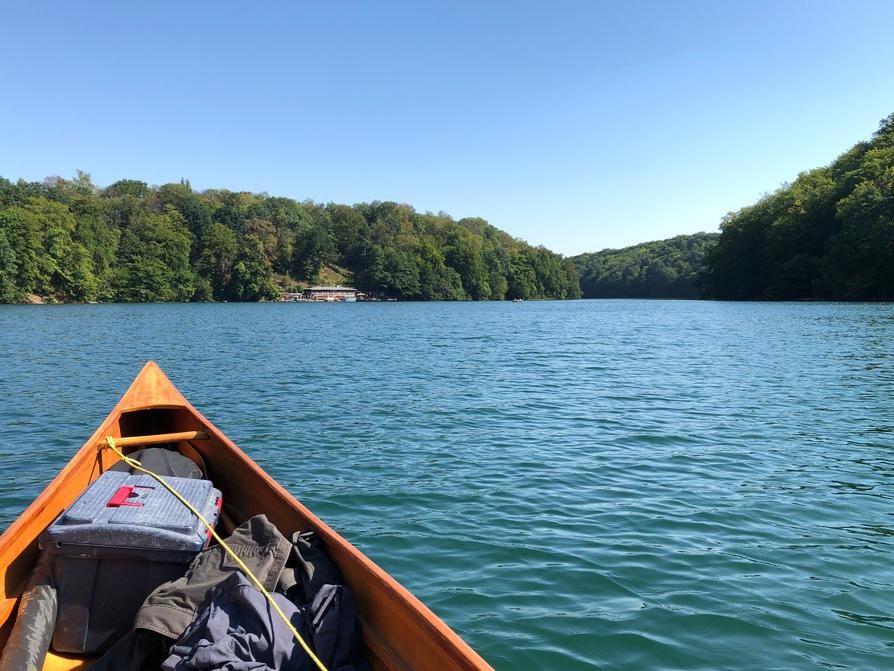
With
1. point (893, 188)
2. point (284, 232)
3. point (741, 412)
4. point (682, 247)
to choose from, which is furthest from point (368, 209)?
point (741, 412)

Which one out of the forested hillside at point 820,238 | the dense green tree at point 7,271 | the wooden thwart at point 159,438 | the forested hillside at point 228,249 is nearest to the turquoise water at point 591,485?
the wooden thwart at point 159,438

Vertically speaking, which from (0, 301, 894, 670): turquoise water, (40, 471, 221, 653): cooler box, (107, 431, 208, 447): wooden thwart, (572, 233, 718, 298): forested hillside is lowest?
(0, 301, 894, 670): turquoise water

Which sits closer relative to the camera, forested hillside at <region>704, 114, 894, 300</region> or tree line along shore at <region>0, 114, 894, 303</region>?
forested hillside at <region>704, 114, 894, 300</region>

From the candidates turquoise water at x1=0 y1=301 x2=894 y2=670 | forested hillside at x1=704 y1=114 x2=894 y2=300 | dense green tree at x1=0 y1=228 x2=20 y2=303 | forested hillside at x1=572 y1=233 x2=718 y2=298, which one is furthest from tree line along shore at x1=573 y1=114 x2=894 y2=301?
dense green tree at x1=0 y1=228 x2=20 y2=303

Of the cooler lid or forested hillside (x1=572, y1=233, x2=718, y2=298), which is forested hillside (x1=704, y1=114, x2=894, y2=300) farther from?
the cooler lid

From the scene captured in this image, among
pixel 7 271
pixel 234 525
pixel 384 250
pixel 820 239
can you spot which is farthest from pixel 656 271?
pixel 234 525

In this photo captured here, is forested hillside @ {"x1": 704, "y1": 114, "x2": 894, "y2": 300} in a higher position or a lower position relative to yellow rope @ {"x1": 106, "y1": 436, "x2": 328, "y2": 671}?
higher

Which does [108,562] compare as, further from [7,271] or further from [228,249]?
[228,249]

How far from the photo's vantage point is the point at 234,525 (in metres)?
5.35

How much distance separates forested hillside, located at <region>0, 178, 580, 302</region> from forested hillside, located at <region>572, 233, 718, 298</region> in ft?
47.7

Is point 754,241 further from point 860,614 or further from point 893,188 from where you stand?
point 860,614

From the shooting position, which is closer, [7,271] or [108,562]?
[108,562]

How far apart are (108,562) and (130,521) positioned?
300mm

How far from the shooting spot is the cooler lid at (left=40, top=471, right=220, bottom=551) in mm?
3844
